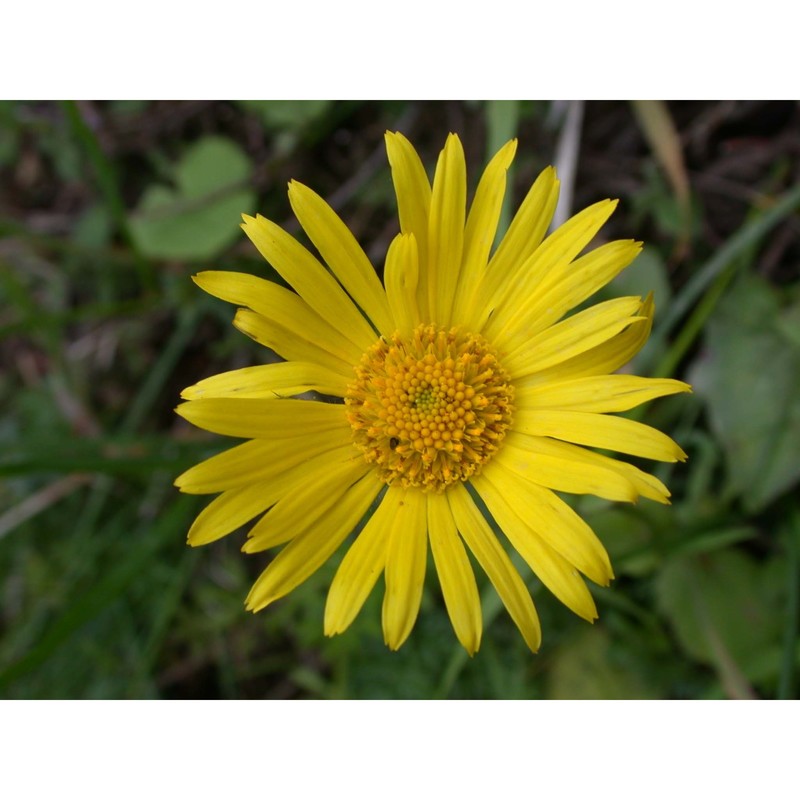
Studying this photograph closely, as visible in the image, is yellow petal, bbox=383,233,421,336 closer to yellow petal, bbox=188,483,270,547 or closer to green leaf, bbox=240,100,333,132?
yellow petal, bbox=188,483,270,547

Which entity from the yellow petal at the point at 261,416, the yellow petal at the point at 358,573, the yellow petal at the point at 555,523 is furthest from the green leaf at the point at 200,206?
the yellow petal at the point at 555,523

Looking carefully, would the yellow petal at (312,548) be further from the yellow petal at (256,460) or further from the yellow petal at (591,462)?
the yellow petal at (591,462)

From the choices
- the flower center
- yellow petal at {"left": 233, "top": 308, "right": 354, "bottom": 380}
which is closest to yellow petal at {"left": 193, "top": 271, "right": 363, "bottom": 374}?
yellow petal at {"left": 233, "top": 308, "right": 354, "bottom": 380}

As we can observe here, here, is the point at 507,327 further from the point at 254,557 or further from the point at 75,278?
the point at 75,278

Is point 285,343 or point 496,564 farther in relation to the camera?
point 285,343

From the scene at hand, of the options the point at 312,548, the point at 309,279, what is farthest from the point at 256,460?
the point at 309,279

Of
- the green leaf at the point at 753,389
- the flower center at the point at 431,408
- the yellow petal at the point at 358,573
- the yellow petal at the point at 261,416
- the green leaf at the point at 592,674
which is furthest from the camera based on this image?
the green leaf at the point at 592,674

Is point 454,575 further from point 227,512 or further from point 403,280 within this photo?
point 403,280
